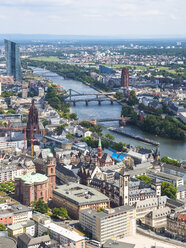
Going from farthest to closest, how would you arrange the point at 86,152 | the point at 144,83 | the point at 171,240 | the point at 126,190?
the point at 144,83, the point at 86,152, the point at 126,190, the point at 171,240

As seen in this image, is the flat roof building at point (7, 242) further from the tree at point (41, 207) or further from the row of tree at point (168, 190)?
the row of tree at point (168, 190)

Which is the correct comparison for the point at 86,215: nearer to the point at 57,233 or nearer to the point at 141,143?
the point at 57,233

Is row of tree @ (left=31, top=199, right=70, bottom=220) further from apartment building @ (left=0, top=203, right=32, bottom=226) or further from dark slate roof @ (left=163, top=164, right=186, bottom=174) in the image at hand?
dark slate roof @ (left=163, top=164, right=186, bottom=174)

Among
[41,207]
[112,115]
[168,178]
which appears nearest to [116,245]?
[41,207]

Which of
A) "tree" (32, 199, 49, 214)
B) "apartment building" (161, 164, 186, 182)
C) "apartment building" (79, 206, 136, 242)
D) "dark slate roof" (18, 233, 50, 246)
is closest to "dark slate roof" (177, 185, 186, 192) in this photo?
"apartment building" (161, 164, 186, 182)

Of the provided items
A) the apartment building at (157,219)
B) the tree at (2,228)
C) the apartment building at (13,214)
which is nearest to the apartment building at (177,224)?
the apartment building at (157,219)

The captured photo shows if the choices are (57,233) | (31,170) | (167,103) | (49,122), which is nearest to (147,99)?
(167,103)
